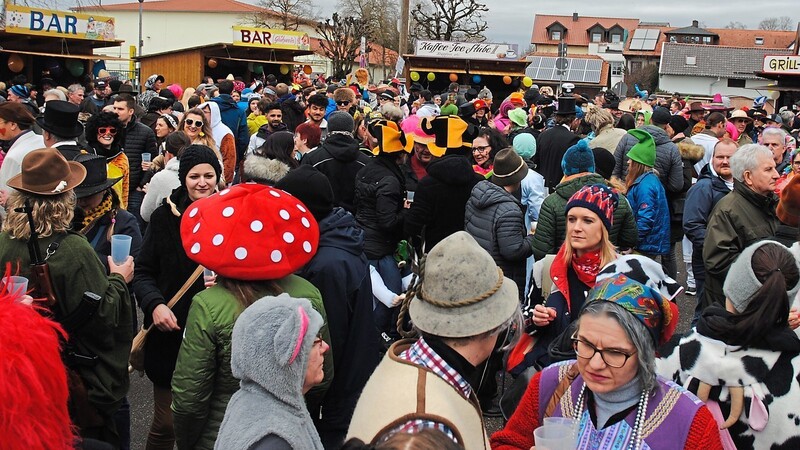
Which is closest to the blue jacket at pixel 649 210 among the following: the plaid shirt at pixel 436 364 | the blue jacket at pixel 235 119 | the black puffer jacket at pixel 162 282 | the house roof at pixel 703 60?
the black puffer jacket at pixel 162 282

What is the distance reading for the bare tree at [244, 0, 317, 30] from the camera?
70.8m

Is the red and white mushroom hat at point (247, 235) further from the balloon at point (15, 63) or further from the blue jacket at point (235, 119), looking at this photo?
the balloon at point (15, 63)

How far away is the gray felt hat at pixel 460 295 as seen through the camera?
Result: 250cm

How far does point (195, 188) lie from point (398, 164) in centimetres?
235

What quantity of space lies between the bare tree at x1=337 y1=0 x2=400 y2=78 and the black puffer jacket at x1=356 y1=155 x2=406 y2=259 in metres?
55.6

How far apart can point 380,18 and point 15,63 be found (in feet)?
145

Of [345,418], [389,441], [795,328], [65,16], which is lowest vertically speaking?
[345,418]

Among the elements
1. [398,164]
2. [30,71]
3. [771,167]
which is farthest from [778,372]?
[30,71]

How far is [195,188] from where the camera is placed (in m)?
4.51

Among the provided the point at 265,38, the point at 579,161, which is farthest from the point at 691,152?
the point at 265,38

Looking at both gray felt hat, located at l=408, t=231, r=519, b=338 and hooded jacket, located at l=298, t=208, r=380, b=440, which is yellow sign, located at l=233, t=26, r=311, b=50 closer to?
hooded jacket, located at l=298, t=208, r=380, b=440

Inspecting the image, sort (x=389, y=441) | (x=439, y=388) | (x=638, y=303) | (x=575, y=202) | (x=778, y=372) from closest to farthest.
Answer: (x=389, y=441) < (x=439, y=388) < (x=638, y=303) < (x=778, y=372) < (x=575, y=202)

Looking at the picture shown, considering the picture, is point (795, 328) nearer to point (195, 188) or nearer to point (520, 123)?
point (195, 188)

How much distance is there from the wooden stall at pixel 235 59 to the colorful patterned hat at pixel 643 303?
84.6 ft
